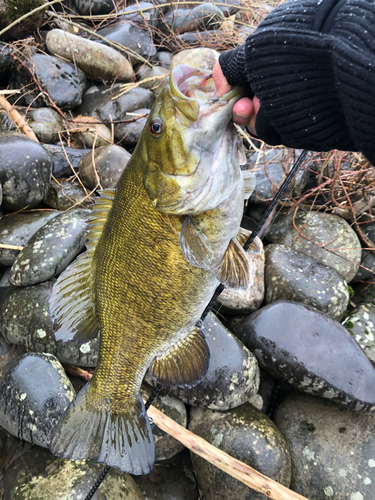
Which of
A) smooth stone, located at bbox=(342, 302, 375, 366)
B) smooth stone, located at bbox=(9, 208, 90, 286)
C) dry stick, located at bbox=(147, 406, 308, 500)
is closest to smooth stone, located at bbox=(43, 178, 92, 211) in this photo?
smooth stone, located at bbox=(9, 208, 90, 286)

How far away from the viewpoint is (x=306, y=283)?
10.9 feet

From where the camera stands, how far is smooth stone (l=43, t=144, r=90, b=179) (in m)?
4.75

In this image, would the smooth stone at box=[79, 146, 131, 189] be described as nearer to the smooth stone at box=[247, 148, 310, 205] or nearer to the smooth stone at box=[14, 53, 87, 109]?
the smooth stone at box=[247, 148, 310, 205]

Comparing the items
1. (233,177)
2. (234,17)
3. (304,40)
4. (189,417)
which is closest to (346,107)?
(304,40)

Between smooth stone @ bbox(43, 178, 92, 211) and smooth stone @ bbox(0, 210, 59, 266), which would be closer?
smooth stone @ bbox(0, 210, 59, 266)

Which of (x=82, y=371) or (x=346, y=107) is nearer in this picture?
(x=346, y=107)

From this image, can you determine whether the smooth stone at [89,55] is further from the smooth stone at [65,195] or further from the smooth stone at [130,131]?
the smooth stone at [65,195]

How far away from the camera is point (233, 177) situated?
1377 millimetres

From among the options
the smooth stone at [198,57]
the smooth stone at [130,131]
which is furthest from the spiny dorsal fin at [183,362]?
the smooth stone at [198,57]

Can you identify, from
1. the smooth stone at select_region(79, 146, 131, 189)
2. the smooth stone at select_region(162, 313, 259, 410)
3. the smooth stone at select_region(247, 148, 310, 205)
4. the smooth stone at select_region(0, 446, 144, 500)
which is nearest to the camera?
the smooth stone at select_region(0, 446, 144, 500)

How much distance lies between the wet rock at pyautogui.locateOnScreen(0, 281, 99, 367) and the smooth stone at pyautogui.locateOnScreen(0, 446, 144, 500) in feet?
2.48

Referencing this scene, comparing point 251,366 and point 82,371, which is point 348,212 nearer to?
point 251,366

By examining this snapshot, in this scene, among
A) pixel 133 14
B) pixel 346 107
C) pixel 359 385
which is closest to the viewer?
pixel 346 107

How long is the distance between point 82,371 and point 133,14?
26.0ft
